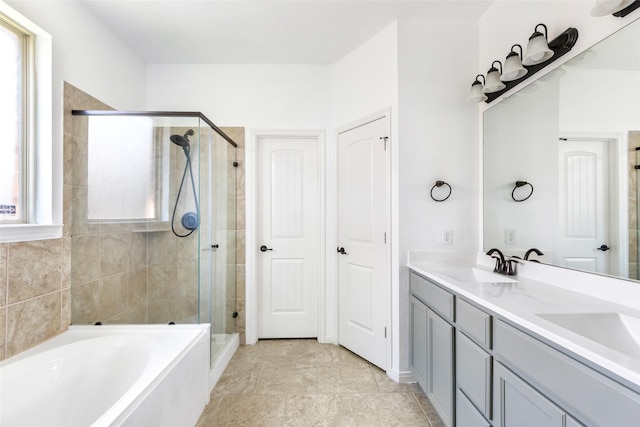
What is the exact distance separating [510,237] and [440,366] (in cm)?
96

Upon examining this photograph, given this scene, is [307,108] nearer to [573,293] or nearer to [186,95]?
[186,95]

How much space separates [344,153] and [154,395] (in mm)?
2133

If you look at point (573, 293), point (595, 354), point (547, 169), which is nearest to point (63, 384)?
point (595, 354)

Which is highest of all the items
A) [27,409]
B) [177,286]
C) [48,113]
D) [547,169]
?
[48,113]

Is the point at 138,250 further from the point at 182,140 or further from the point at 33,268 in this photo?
the point at 182,140

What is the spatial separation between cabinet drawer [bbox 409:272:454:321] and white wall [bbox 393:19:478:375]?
132mm

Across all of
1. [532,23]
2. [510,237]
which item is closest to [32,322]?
[510,237]

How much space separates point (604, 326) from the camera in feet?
3.32

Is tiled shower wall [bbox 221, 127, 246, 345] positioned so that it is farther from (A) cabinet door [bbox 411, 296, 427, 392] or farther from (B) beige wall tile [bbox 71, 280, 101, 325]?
(A) cabinet door [bbox 411, 296, 427, 392]

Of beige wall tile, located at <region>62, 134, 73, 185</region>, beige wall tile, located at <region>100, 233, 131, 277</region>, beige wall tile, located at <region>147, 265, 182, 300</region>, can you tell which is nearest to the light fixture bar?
beige wall tile, located at <region>147, 265, 182, 300</region>

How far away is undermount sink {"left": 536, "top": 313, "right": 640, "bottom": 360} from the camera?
968 millimetres

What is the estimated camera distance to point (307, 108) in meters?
2.65

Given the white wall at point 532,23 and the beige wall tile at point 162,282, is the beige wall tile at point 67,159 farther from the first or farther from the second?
the white wall at point 532,23

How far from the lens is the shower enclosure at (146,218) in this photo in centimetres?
184
